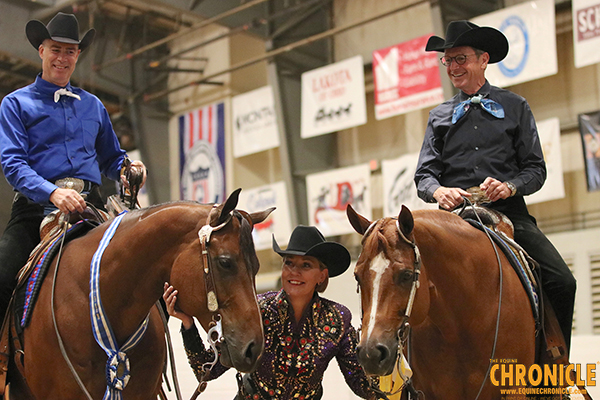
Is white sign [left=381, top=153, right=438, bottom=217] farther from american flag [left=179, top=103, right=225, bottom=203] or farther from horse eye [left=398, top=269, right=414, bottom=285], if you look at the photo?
horse eye [left=398, top=269, right=414, bottom=285]

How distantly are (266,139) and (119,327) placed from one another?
1009 cm

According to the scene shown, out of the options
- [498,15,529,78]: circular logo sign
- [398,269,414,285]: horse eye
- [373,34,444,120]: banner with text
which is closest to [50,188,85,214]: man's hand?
[398,269,414,285]: horse eye

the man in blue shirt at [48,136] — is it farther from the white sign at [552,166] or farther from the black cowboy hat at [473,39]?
the white sign at [552,166]

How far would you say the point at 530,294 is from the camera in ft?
9.41

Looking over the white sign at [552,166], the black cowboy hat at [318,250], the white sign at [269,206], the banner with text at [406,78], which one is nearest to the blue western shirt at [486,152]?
the black cowboy hat at [318,250]

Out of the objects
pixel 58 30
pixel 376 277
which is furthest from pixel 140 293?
pixel 58 30

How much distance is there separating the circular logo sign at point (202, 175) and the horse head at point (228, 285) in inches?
420

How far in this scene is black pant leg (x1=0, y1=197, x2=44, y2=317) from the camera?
2.87 meters

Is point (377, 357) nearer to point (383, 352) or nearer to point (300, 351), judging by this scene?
point (383, 352)

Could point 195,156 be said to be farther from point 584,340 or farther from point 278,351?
point 278,351

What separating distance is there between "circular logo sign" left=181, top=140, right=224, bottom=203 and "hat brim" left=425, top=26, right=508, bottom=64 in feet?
33.1

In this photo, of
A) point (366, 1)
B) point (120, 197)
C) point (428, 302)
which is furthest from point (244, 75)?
point (428, 302)

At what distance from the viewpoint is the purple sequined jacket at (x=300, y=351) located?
2936 millimetres

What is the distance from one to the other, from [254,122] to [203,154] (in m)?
1.60
